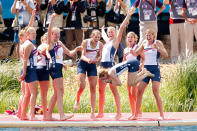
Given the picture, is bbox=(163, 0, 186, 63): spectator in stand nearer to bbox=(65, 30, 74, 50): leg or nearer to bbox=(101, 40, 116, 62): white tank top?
bbox=(65, 30, 74, 50): leg

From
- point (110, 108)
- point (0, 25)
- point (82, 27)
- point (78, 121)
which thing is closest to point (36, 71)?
point (78, 121)

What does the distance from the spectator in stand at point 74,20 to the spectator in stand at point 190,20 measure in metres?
2.66

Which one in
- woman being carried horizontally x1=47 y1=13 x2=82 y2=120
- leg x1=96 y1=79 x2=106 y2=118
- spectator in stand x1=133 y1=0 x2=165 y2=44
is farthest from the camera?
spectator in stand x1=133 y1=0 x2=165 y2=44

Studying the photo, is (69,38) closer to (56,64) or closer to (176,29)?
(176,29)

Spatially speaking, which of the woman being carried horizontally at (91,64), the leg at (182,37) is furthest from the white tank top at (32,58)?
the leg at (182,37)

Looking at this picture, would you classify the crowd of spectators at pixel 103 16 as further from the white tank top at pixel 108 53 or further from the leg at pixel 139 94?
the leg at pixel 139 94

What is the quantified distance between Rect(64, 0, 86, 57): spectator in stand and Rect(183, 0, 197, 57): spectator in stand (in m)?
2.66

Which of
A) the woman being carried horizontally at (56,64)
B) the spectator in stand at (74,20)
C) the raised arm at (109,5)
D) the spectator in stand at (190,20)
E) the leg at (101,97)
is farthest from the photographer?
the raised arm at (109,5)

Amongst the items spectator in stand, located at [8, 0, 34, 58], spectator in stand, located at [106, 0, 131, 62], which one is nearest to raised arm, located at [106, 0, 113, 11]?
spectator in stand, located at [106, 0, 131, 62]

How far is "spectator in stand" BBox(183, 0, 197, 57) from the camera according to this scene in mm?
15273

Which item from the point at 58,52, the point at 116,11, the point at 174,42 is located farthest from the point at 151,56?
the point at 116,11

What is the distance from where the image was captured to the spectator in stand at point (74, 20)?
15906 mm

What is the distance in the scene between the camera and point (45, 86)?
36.4 ft

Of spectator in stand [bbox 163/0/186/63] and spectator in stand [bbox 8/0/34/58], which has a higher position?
spectator in stand [bbox 8/0/34/58]
